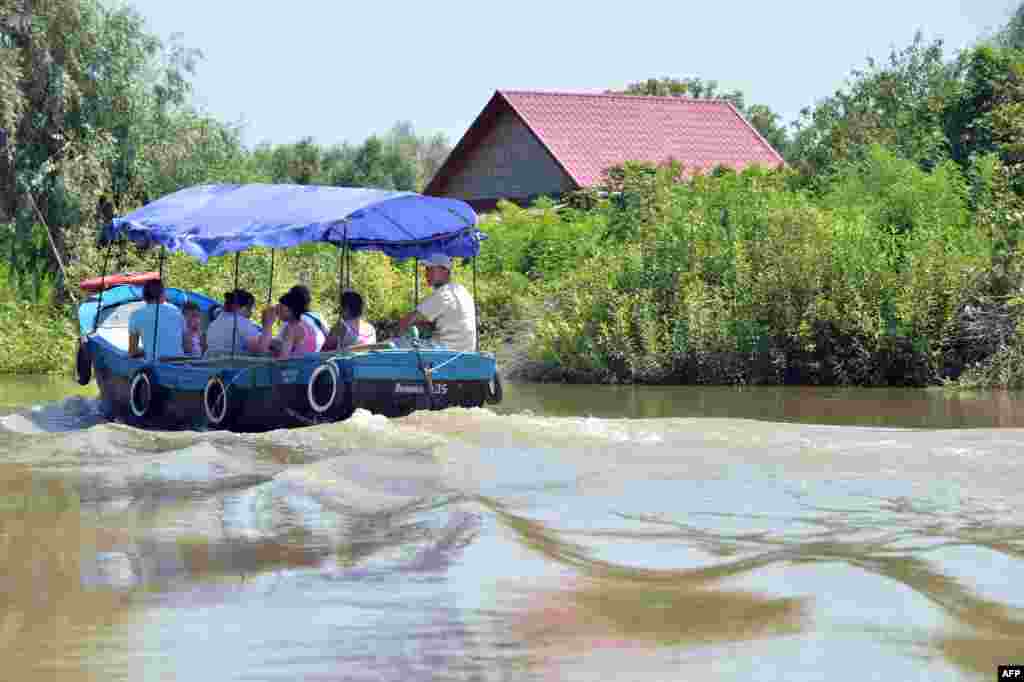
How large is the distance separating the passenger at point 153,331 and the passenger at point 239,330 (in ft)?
2.27

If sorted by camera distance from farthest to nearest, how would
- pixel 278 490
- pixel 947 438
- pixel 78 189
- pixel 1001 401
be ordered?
pixel 78 189 < pixel 1001 401 < pixel 947 438 < pixel 278 490

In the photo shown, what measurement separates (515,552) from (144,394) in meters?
7.45

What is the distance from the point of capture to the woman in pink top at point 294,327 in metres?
13.3

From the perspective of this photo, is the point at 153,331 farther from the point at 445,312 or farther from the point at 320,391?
the point at 445,312

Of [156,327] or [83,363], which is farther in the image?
[83,363]

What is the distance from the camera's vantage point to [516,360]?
2269cm

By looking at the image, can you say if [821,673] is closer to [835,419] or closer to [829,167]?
[835,419]

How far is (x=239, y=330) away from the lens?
549 inches

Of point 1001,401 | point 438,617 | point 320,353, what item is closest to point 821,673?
point 438,617

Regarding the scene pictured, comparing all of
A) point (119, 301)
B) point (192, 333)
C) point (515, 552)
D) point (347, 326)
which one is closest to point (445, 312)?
point (347, 326)

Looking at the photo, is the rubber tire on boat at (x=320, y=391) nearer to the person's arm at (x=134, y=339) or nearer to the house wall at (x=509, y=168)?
the person's arm at (x=134, y=339)

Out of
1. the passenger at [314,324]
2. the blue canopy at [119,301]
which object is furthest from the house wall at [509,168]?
the passenger at [314,324]

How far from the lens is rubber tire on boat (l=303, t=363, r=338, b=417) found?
12383mm

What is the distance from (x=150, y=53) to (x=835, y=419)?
17102 mm
